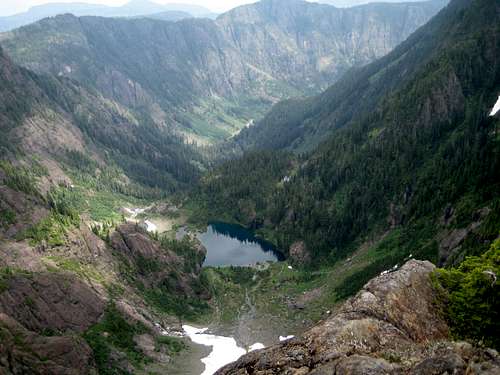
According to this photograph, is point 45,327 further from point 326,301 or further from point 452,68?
point 452,68

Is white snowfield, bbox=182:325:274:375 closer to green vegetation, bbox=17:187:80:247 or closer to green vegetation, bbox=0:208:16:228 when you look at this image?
green vegetation, bbox=17:187:80:247

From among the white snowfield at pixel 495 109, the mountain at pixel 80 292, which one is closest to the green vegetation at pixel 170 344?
the mountain at pixel 80 292

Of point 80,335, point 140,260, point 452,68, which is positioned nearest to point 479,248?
point 80,335

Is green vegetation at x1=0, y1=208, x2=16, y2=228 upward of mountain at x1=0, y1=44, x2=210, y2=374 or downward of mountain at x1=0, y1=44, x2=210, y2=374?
upward

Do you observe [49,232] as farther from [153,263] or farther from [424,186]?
[424,186]

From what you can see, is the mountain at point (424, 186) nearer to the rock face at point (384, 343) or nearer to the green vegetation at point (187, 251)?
the green vegetation at point (187, 251)

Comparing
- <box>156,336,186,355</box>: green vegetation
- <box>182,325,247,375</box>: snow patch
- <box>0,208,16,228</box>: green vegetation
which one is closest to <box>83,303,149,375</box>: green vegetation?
<box>156,336,186,355</box>: green vegetation
